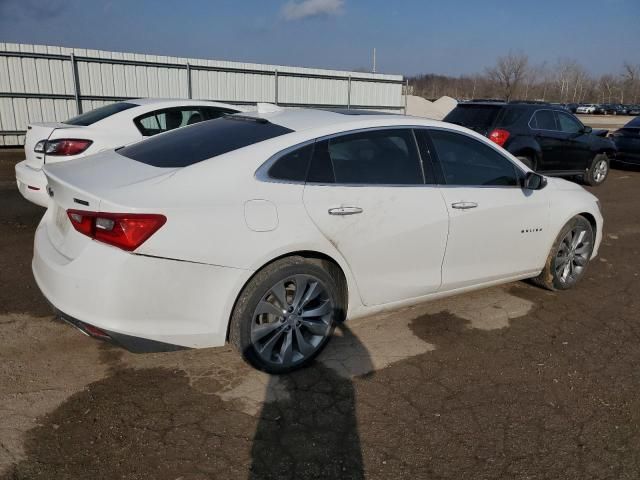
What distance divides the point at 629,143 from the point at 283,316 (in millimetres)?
13047

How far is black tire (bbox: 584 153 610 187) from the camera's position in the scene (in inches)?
456

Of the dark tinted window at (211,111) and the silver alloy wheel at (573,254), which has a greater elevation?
the dark tinted window at (211,111)

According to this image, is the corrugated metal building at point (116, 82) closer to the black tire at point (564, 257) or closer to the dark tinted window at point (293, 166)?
the dark tinted window at point (293, 166)

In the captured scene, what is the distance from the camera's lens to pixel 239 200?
2986mm

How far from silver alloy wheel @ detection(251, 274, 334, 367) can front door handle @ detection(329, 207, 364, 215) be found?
41 centimetres

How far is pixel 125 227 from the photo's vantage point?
2709 mm

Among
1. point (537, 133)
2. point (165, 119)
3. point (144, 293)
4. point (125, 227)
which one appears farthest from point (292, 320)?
point (537, 133)

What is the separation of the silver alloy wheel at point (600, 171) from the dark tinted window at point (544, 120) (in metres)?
2.04

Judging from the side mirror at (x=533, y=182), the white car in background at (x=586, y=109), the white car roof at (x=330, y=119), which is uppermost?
the white car roof at (x=330, y=119)

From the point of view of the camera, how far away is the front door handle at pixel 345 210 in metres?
3.28

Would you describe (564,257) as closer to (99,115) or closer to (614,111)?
(99,115)

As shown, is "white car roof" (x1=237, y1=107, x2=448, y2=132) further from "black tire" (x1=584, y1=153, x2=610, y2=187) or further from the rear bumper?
"black tire" (x1=584, y1=153, x2=610, y2=187)

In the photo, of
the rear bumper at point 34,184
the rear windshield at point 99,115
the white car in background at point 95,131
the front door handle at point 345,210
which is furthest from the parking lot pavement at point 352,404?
the rear windshield at point 99,115

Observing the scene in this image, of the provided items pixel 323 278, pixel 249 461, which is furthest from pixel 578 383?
pixel 249 461
